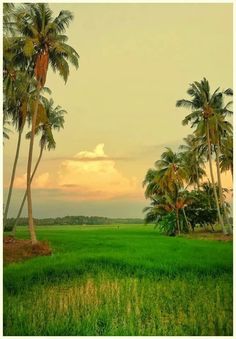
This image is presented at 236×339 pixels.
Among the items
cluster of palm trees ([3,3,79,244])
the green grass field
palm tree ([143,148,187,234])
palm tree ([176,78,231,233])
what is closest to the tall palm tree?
cluster of palm trees ([3,3,79,244])

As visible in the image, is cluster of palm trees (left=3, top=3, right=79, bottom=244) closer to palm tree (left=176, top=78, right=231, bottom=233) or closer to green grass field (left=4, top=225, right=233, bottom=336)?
green grass field (left=4, top=225, right=233, bottom=336)

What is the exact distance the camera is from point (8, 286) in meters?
7.55

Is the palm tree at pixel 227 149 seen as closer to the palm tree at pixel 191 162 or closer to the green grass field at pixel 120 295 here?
the palm tree at pixel 191 162

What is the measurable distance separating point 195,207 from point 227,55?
12536mm

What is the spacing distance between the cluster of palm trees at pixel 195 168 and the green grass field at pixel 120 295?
7203 mm

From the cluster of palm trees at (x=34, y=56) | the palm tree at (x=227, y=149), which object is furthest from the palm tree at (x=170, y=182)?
the cluster of palm trees at (x=34, y=56)

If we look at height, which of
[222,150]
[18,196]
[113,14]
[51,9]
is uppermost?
[51,9]

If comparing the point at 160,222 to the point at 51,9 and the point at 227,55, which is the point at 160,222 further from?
the point at 227,55

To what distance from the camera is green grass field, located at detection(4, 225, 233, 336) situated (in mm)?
6186

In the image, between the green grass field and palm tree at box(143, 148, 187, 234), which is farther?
palm tree at box(143, 148, 187, 234)

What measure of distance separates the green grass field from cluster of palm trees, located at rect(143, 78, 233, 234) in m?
7.20

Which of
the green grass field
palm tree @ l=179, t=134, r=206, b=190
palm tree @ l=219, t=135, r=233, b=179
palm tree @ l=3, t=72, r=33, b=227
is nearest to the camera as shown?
the green grass field

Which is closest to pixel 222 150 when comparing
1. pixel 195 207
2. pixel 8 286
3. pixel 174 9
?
pixel 195 207

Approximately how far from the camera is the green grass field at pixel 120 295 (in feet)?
20.3
